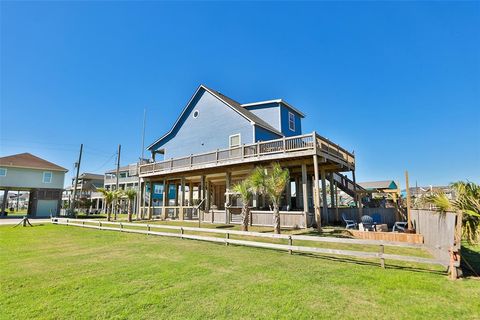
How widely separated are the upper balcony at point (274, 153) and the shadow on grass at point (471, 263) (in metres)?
6.70

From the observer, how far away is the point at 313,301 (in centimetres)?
411

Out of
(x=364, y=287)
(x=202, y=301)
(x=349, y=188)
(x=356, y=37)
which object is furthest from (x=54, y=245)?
(x=356, y=37)

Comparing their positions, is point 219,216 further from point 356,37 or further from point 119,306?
point 356,37

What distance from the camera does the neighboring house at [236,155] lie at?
13414 millimetres

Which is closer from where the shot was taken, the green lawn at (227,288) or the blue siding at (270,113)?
the green lawn at (227,288)

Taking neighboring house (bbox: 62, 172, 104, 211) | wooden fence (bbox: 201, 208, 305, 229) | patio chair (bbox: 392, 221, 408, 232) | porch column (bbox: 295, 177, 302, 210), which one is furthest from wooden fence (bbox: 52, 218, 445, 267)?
neighboring house (bbox: 62, 172, 104, 211)

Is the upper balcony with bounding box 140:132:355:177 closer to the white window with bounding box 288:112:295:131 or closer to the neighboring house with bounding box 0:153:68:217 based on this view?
the white window with bounding box 288:112:295:131

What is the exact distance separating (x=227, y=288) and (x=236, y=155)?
1140 centimetres

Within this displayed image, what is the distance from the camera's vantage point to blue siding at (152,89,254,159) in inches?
746

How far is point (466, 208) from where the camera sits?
5.55 meters

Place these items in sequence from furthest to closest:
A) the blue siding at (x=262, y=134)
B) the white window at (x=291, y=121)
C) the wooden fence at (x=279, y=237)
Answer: the white window at (x=291, y=121) → the blue siding at (x=262, y=134) → the wooden fence at (x=279, y=237)

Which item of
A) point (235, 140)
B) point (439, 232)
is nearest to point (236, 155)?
point (235, 140)

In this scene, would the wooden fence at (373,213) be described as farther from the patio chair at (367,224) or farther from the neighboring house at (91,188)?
the neighboring house at (91,188)

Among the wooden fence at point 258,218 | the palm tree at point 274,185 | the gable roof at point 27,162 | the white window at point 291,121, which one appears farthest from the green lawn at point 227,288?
the gable roof at point 27,162
